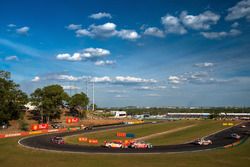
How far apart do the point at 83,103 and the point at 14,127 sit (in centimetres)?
6536

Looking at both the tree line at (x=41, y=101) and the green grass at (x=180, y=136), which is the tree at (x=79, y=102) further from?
the green grass at (x=180, y=136)

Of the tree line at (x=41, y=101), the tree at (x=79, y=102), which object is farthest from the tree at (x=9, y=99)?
the tree at (x=79, y=102)

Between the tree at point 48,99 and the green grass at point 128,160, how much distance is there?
300 feet

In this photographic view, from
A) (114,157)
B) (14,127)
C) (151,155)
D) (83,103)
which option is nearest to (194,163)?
(151,155)

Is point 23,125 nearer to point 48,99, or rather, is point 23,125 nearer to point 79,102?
point 48,99

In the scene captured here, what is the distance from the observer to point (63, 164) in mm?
41625

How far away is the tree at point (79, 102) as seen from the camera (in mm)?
177375

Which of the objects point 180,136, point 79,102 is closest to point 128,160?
point 180,136

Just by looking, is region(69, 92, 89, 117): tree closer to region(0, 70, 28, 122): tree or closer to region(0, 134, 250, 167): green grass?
region(0, 70, 28, 122): tree

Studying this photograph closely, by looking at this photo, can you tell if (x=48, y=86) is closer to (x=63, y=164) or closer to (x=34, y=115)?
(x=34, y=115)

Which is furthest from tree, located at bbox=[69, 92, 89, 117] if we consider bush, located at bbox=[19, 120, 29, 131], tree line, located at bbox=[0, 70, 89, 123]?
bush, located at bbox=[19, 120, 29, 131]

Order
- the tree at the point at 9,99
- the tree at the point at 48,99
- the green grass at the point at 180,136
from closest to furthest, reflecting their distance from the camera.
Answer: the green grass at the point at 180,136 → the tree at the point at 9,99 → the tree at the point at 48,99

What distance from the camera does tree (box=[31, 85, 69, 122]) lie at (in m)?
142

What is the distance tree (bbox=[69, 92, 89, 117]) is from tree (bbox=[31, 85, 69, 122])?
891 inches
